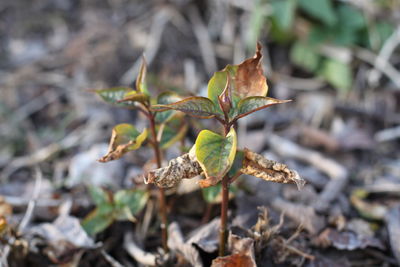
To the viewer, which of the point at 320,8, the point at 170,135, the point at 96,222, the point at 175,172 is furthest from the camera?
the point at 320,8

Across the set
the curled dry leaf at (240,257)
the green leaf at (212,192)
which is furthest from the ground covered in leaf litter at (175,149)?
the green leaf at (212,192)

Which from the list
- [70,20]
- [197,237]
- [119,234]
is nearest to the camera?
[197,237]

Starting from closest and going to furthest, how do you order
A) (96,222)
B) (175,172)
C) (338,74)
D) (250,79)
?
1. (175,172)
2. (250,79)
3. (96,222)
4. (338,74)

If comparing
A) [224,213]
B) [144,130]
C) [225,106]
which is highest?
[225,106]

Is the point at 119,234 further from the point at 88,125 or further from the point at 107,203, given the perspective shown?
the point at 88,125

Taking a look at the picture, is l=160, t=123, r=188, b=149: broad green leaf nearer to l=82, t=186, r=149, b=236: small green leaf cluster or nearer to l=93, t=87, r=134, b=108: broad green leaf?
l=93, t=87, r=134, b=108: broad green leaf

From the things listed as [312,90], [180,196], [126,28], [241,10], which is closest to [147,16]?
[126,28]

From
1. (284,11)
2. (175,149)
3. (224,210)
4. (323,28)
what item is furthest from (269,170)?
(323,28)

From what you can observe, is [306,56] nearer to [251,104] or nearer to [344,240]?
[344,240]
